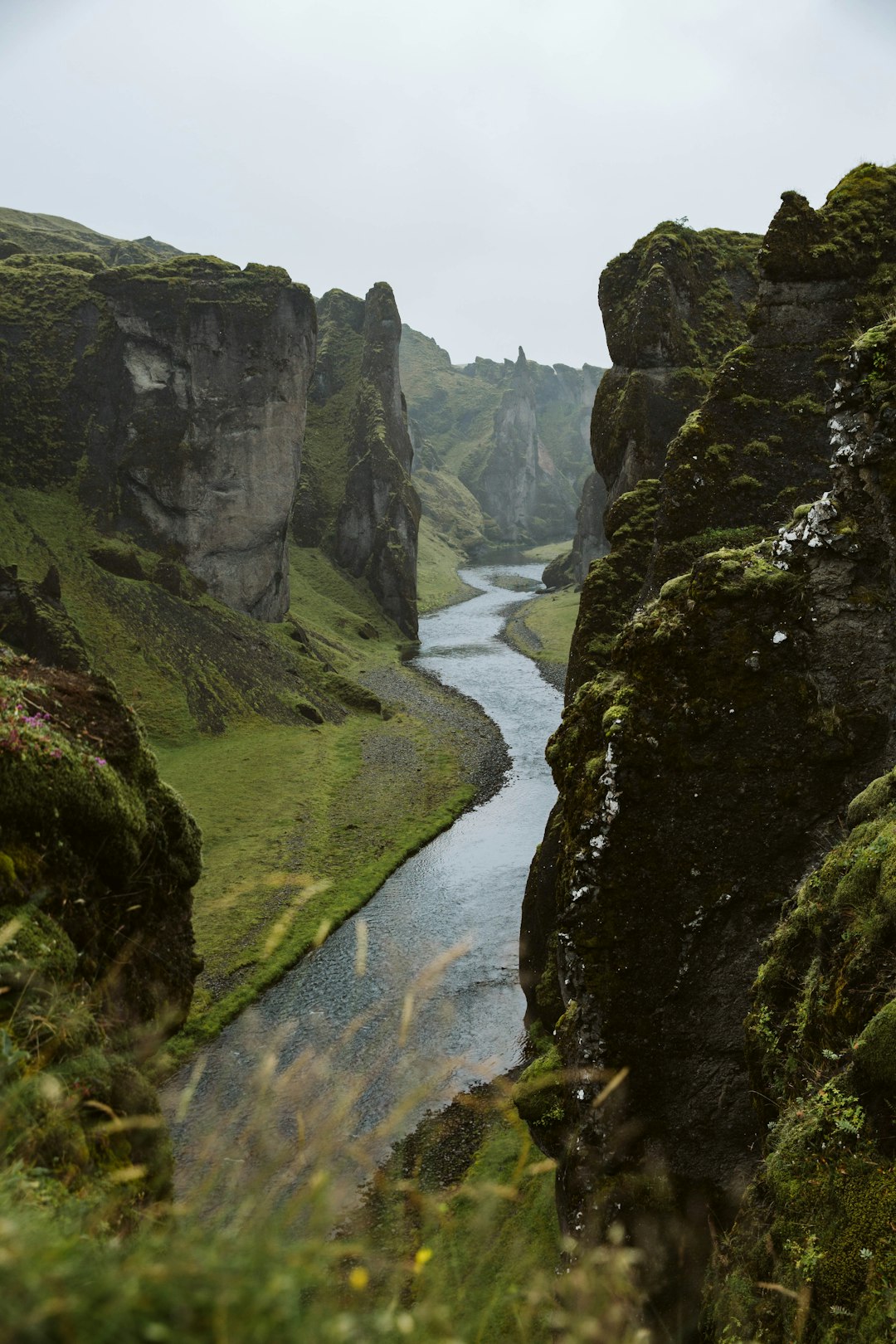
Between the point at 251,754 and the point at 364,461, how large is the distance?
6342 cm

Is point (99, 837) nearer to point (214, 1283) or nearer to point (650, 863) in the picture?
point (650, 863)

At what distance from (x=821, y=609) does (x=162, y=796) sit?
36.1ft

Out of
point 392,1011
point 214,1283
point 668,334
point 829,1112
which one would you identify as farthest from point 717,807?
point 668,334

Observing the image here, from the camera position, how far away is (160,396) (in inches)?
2783

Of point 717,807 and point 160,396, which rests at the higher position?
point 160,396

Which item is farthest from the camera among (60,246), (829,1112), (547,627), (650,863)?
(60,246)

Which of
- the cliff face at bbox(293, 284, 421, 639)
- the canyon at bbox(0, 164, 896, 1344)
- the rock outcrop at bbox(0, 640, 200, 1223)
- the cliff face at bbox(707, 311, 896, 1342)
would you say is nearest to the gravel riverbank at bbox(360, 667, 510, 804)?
the canyon at bbox(0, 164, 896, 1344)

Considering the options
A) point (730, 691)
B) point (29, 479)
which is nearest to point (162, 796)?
point (730, 691)

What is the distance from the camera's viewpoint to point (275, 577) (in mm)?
79375

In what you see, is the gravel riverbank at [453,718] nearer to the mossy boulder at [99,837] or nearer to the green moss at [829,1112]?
the mossy boulder at [99,837]

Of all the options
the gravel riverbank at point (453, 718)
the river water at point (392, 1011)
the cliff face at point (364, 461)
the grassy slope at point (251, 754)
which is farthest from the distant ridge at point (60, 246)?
the river water at point (392, 1011)

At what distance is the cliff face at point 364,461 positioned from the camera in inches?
4124

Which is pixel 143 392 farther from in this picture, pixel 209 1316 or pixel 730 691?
pixel 209 1316

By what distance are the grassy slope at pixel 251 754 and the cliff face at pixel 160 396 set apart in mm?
4137
